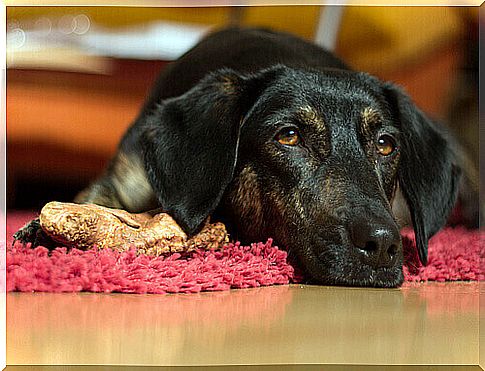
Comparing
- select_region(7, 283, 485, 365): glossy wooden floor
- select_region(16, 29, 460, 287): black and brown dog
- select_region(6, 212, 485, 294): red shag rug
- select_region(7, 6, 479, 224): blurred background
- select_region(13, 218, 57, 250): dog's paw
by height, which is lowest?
select_region(7, 283, 485, 365): glossy wooden floor

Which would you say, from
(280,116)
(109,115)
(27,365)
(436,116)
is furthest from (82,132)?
(27,365)

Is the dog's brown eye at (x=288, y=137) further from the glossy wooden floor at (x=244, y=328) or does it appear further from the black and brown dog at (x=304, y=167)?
the glossy wooden floor at (x=244, y=328)

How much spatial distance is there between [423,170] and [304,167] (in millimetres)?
398

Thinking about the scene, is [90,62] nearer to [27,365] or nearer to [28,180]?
[28,180]

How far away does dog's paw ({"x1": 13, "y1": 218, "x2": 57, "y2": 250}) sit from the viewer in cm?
156

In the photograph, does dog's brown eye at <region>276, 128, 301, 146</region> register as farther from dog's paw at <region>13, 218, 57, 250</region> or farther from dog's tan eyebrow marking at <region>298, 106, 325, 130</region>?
dog's paw at <region>13, 218, 57, 250</region>

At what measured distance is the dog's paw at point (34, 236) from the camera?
1.56 meters

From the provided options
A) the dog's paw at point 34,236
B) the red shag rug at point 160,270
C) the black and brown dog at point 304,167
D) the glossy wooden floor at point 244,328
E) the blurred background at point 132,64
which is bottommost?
the glossy wooden floor at point 244,328

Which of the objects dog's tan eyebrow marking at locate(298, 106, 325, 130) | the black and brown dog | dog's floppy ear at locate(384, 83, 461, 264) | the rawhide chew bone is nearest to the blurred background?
dog's floppy ear at locate(384, 83, 461, 264)

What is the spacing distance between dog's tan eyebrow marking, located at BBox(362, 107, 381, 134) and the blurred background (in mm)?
856

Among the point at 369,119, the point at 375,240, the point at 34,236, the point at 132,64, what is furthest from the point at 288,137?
the point at 132,64

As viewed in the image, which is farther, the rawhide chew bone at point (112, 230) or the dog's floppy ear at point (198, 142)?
the dog's floppy ear at point (198, 142)

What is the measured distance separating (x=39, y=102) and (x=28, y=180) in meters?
0.75

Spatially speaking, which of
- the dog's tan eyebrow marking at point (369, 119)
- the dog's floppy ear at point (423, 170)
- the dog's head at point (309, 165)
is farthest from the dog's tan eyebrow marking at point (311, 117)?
the dog's floppy ear at point (423, 170)
